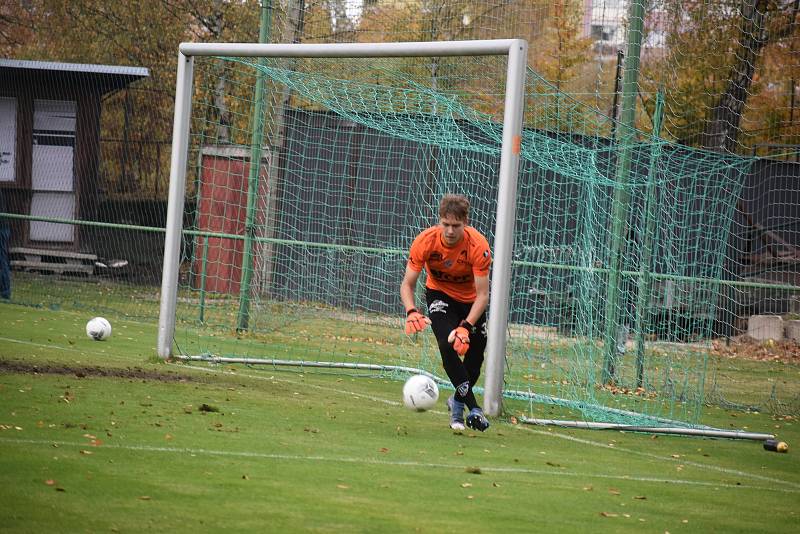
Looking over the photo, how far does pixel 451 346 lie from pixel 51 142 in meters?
15.5

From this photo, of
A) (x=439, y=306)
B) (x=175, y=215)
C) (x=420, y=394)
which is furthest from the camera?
(x=175, y=215)

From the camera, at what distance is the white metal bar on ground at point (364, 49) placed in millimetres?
9367

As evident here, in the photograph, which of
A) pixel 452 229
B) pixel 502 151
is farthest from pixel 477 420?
pixel 502 151

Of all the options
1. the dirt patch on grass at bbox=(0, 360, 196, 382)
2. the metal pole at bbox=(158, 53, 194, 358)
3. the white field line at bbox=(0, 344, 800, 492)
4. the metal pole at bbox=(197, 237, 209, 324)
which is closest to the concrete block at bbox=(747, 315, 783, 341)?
the metal pole at bbox=(197, 237, 209, 324)

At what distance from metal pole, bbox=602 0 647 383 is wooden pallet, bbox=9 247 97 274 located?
38.5 feet

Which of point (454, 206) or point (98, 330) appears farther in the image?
point (98, 330)

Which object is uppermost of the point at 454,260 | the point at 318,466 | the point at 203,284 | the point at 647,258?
the point at 647,258

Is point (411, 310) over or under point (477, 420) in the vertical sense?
over

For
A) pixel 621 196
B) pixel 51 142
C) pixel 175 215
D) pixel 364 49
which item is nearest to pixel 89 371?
pixel 175 215

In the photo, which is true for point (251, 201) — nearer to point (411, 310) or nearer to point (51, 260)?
point (411, 310)

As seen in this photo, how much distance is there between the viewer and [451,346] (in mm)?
8547

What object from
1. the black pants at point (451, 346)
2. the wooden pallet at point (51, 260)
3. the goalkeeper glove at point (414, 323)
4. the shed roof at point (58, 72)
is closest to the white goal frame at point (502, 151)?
the black pants at point (451, 346)

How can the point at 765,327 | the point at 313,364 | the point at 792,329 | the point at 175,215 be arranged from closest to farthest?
1. the point at 175,215
2. the point at 313,364
3. the point at 792,329
4. the point at 765,327

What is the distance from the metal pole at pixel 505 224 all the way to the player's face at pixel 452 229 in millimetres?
701
